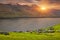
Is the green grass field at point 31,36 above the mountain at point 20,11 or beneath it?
beneath

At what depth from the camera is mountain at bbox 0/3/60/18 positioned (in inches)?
58.9

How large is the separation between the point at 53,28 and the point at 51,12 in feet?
0.57

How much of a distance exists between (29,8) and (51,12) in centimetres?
24

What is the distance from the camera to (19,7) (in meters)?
1.50

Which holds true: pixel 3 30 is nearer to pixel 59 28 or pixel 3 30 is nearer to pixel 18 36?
pixel 18 36

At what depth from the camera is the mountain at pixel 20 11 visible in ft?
4.91

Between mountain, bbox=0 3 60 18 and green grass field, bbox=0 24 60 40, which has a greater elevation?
mountain, bbox=0 3 60 18

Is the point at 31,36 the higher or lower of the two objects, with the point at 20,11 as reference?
lower

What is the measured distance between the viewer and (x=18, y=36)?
1.43m

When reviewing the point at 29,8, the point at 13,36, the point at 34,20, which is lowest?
the point at 13,36

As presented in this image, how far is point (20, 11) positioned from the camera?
59.0 inches

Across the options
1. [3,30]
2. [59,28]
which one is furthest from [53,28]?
[3,30]

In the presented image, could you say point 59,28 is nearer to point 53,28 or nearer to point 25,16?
point 53,28

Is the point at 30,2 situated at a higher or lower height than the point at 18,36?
higher
